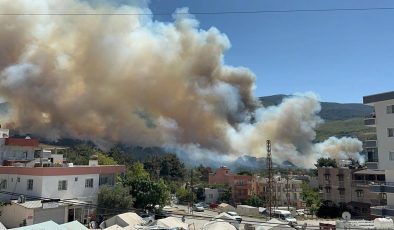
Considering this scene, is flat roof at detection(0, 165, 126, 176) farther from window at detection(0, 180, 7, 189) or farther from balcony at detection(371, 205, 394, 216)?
balcony at detection(371, 205, 394, 216)

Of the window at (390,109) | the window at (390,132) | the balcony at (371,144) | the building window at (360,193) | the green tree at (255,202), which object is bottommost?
the green tree at (255,202)

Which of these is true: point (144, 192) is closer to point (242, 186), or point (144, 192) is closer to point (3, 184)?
point (3, 184)

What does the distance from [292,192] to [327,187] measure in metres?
16.4

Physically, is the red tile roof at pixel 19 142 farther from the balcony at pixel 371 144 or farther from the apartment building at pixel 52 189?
the balcony at pixel 371 144

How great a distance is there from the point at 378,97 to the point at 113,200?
24.3 meters

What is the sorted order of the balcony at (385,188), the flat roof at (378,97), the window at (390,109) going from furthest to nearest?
1. the window at (390,109)
2. the flat roof at (378,97)
3. the balcony at (385,188)

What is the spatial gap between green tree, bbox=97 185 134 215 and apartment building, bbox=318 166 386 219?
30853mm

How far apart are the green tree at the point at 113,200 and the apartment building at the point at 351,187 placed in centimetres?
3085

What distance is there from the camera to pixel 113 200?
36.4m

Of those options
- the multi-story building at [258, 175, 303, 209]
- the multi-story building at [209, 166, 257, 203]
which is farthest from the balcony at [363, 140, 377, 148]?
the multi-story building at [258, 175, 303, 209]

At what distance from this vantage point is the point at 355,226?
28438 mm

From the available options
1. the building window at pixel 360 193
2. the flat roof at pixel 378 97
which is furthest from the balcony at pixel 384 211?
the building window at pixel 360 193

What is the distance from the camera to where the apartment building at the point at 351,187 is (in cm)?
5477

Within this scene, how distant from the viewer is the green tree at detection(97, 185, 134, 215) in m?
36.1
